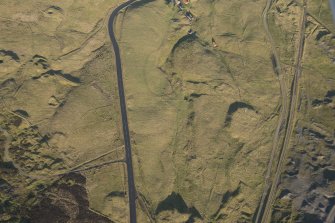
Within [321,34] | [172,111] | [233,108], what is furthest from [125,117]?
[321,34]

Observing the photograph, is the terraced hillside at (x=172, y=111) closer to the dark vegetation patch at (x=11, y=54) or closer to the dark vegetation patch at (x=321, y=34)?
the dark vegetation patch at (x=11, y=54)

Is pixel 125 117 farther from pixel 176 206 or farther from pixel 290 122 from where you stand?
pixel 290 122

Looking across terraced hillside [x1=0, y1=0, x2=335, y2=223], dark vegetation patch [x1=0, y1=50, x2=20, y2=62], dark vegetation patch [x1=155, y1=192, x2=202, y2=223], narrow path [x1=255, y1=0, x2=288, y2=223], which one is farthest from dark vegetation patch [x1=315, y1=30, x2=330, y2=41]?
dark vegetation patch [x1=0, y1=50, x2=20, y2=62]

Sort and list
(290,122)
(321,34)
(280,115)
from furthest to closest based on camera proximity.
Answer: (321,34) < (280,115) < (290,122)

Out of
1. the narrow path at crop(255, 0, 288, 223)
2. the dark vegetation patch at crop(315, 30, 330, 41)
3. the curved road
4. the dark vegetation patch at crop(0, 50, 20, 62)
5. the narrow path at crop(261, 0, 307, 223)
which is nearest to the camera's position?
the curved road

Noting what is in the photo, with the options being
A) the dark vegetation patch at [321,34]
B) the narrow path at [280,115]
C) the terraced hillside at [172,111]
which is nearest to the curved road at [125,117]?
the terraced hillside at [172,111]

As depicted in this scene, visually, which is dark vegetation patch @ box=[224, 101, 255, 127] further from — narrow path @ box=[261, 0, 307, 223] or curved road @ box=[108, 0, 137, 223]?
curved road @ box=[108, 0, 137, 223]

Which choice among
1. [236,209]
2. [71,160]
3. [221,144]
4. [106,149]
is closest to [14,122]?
[71,160]

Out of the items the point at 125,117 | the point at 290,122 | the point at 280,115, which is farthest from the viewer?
the point at 280,115

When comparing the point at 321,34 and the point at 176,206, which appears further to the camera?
the point at 321,34
